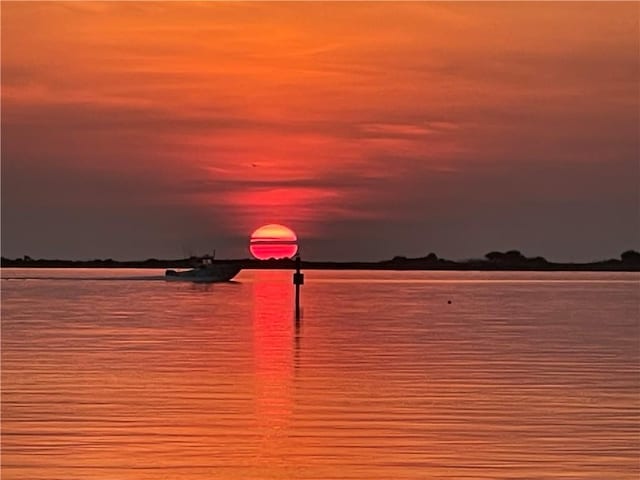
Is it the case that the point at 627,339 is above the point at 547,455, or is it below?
above

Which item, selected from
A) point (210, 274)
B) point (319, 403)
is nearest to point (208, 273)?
point (210, 274)

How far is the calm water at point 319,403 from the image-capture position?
18.8 metres

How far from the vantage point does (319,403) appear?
2552 centimetres

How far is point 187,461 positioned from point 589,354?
21.2m

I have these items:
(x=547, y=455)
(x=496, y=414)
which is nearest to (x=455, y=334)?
(x=496, y=414)

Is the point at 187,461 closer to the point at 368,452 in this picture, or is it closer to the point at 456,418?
the point at 368,452

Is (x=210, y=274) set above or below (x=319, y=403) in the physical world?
above

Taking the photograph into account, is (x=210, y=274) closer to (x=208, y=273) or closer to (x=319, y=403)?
(x=208, y=273)

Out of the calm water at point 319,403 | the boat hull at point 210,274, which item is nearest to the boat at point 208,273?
the boat hull at point 210,274

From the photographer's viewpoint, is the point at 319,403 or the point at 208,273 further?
the point at 208,273

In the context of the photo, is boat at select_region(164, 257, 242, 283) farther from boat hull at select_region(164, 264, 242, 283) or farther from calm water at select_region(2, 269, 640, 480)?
calm water at select_region(2, 269, 640, 480)

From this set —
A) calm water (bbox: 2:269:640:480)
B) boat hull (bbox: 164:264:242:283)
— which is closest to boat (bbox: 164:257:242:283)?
boat hull (bbox: 164:264:242:283)

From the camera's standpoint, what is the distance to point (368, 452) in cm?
1973

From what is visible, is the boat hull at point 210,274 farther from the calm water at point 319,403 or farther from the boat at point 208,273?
the calm water at point 319,403
